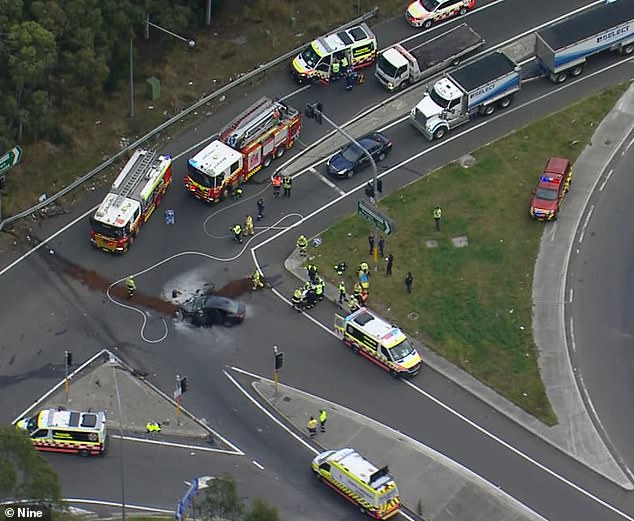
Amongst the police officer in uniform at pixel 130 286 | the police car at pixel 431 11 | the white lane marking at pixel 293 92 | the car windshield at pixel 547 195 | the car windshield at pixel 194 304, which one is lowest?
the police officer in uniform at pixel 130 286

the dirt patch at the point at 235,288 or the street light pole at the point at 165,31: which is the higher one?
the street light pole at the point at 165,31

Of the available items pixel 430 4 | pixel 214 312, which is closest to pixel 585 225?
pixel 430 4

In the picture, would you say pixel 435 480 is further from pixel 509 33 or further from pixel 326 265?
pixel 509 33

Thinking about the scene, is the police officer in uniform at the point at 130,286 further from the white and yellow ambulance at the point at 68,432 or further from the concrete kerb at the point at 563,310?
the concrete kerb at the point at 563,310

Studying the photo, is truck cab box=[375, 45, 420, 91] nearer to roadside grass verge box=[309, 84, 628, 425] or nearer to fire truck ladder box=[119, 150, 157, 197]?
roadside grass verge box=[309, 84, 628, 425]

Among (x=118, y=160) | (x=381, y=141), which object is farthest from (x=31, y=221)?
(x=381, y=141)

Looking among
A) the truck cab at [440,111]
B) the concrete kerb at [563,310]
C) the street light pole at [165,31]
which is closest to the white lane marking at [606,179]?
the concrete kerb at [563,310]

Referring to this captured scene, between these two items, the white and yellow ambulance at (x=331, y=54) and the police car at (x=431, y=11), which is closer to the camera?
the white and yellow ambulance at (x=331, y=54)

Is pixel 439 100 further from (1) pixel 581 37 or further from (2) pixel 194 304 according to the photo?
(2) pixel 194 304
